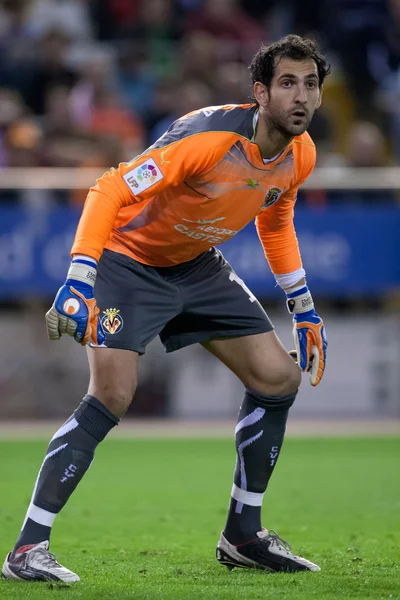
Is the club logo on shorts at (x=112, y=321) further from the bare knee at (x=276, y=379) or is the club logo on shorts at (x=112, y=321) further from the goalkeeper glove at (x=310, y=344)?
the goalkeeper glove at (x=310, y=344)

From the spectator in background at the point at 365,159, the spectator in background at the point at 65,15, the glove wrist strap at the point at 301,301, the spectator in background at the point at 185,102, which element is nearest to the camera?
the glove wrist strap at the point at 301,301

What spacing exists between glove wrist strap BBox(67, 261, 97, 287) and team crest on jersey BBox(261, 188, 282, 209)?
965 millimetres

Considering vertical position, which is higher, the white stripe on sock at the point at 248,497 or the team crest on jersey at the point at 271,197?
the team crest on jersey at the point at 271,197

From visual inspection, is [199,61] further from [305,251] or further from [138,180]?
[138,180]

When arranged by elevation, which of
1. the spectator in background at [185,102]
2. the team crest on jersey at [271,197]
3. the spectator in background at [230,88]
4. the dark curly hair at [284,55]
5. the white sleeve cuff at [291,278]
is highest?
the spectator in background at [230,88]

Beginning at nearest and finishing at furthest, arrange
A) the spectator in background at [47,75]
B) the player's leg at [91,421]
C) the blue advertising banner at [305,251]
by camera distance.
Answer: the player's leg at [91,421]
the blue advertising banner at [305,251]
the spectator in background at [47,75]

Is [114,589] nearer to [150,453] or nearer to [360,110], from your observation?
[150,453]

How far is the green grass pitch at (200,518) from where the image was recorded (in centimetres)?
431

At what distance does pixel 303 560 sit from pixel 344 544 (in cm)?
72

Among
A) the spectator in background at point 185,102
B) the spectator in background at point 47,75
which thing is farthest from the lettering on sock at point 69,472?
the spectator in background at point 47,75

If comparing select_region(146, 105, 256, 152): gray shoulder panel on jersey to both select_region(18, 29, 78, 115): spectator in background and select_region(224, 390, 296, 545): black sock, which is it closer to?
select_region(224, 390, 296, 545): black sock

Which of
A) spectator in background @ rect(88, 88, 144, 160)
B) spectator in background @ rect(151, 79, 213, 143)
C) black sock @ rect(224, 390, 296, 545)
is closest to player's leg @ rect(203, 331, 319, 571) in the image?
black sock @ rect(224, 390, 296, 545)

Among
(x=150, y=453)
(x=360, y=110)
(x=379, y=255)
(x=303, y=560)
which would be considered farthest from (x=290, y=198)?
(x=360, y=110)

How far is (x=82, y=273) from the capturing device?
420 centimetres
